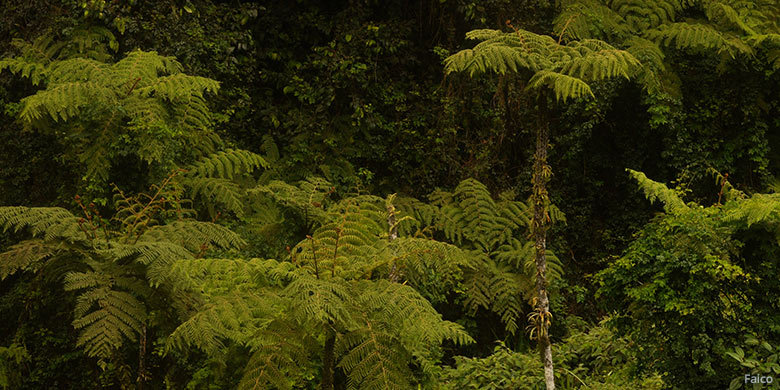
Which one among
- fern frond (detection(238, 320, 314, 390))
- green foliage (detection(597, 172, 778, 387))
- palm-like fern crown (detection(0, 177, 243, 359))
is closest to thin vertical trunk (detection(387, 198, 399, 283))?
fern frond (detection(238, 320, 314, 390))

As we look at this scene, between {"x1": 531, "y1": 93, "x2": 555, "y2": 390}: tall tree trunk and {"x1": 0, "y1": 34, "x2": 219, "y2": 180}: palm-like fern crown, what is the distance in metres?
3.34

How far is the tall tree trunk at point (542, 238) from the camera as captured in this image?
5.39 metres

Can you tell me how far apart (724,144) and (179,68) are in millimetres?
7179

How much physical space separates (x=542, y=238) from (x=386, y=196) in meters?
3.65

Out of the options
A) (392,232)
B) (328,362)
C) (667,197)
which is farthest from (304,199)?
(667,197)

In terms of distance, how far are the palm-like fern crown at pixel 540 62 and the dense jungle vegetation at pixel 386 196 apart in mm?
27

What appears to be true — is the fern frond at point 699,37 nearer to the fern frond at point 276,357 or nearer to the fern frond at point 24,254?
the fern frond at point 276,357

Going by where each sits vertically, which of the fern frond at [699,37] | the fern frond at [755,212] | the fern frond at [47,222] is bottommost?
the fern frond at [47,222]

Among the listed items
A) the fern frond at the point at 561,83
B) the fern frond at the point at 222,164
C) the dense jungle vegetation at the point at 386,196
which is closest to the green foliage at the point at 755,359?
the dense jungle vegetation at the point at 386,196

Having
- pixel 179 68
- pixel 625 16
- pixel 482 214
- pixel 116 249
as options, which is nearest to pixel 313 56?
pixel 179 68

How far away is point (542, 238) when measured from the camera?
555 centimetres

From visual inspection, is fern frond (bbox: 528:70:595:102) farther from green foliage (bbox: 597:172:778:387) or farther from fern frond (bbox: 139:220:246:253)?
fern frond (bbox: 139:220:246:253)

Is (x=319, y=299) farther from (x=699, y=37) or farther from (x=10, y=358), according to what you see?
(x=699, y=37)

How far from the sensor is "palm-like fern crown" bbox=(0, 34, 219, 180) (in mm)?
6484
